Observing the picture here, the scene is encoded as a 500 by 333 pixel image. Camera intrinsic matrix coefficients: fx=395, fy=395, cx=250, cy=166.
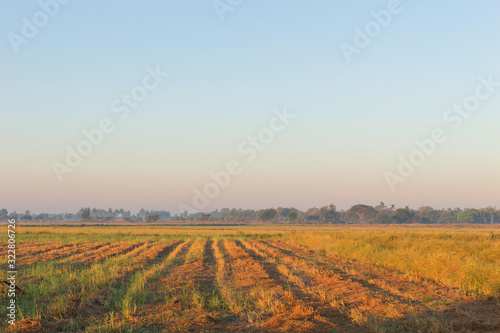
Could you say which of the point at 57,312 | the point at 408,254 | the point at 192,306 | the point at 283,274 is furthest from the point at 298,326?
the point at 408,254

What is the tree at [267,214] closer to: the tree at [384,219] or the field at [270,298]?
the tree at [384,219]

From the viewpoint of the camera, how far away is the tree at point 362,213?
179m

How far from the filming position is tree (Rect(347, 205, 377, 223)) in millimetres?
179250

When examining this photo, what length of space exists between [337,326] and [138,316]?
4.70 m

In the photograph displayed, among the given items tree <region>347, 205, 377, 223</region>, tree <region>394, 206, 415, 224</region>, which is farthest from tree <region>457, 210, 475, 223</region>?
tree <region>347, 205, 377, 223</region>

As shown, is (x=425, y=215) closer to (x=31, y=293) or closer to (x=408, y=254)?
(x=408, y=254)

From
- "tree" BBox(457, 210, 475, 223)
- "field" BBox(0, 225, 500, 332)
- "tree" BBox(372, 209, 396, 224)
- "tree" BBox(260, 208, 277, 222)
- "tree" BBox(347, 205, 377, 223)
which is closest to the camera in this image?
"field" BBox(0, 225, 500, 332)

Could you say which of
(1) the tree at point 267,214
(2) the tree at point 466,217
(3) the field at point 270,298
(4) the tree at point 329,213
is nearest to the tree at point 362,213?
(4) the tree at point 329,213

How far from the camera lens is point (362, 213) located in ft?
594

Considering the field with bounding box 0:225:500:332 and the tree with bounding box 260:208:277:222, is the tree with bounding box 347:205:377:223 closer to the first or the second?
the tree with bounding box 260:208:277:222

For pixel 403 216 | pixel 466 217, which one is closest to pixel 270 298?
pixel 403 216

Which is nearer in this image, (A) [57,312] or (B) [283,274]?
(A) [57,312]

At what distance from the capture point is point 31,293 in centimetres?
1237

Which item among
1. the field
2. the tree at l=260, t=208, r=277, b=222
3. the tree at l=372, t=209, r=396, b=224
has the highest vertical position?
the tree at l=260, t=208, r=277, b=222
